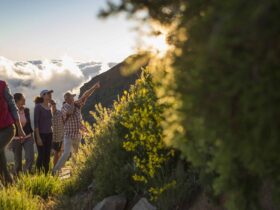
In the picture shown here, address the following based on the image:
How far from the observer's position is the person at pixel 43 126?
10.0 metres

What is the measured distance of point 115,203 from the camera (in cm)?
618

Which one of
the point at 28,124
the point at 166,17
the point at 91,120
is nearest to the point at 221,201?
the point at 166,17

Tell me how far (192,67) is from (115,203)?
4318 mm

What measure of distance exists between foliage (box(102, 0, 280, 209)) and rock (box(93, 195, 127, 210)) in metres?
3.86

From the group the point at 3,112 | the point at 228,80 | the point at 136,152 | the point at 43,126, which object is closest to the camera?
the point at 228,80

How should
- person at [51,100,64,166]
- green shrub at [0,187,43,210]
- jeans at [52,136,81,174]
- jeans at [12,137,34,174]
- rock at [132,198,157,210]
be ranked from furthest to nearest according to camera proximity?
1. person at [51,100,64,166]
2. jeans at [12,137,34,174]
3. jeans at [52,136,81,174]
4. green shrub at [0,187,43,210]
5. rock at [132,198,157,210]

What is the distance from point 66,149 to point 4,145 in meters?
2.62

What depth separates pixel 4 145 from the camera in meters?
7.61

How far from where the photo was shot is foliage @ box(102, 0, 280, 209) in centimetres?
174

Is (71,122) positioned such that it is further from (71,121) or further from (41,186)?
(41,186)

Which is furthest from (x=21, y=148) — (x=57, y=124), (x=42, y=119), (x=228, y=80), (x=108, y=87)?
(x=108, y=87)

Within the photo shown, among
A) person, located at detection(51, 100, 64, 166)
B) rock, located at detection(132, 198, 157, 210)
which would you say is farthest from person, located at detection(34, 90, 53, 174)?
rock, located at detection(132, 198, 157, 210)

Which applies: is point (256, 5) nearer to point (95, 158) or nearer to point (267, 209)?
point (267, 209)

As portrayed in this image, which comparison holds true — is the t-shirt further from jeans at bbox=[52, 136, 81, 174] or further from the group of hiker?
jeans at bbox=[52, 136, 81, 174]
